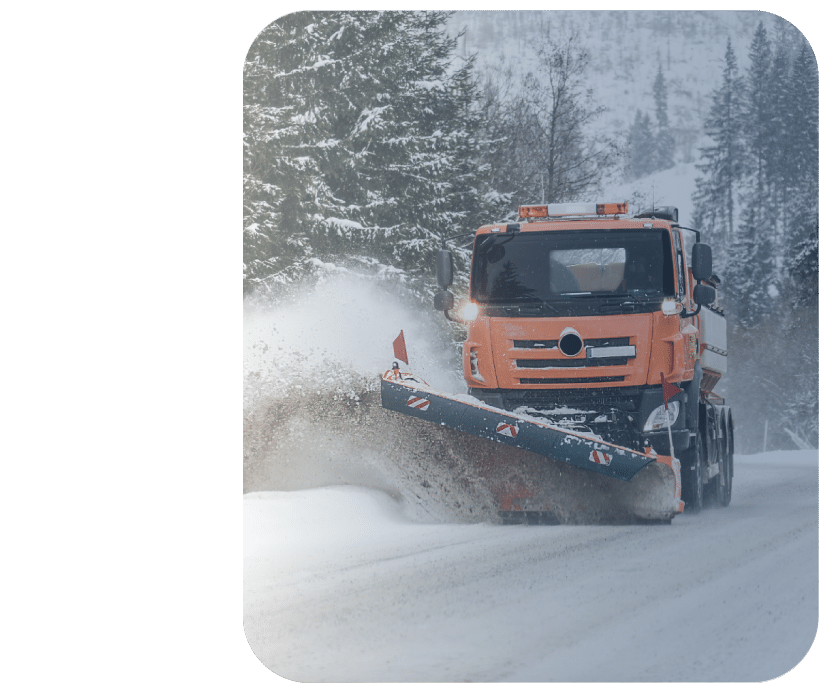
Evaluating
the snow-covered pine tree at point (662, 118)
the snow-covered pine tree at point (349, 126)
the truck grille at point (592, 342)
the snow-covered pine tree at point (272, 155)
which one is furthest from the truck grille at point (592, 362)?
the snow-covered pine tree at point (272, 155)

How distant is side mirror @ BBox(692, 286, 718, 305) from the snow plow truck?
2cm

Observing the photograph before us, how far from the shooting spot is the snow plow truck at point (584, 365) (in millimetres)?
11648

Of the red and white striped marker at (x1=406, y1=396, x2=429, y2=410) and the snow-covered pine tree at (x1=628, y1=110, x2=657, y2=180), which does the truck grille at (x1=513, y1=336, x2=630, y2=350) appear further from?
the snow-covered pine tree at (x1=628, y1=110, x2=657, y2=180)

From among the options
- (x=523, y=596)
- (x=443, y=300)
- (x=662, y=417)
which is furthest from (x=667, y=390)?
(x=523, y=596)

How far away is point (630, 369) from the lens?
1168 centimetres

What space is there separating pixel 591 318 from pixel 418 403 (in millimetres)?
1659

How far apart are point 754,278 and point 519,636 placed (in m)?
3.85

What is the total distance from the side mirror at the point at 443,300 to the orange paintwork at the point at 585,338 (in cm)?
27

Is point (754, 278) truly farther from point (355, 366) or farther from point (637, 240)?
point (355, 366)

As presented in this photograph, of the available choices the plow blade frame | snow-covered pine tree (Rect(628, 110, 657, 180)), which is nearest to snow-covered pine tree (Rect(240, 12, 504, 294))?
the plow blade frame

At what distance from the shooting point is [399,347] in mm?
11453

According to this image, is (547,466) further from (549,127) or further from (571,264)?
(549,127)

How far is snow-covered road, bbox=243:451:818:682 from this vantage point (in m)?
10.2

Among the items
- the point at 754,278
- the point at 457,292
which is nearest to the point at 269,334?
the point at 457,292
